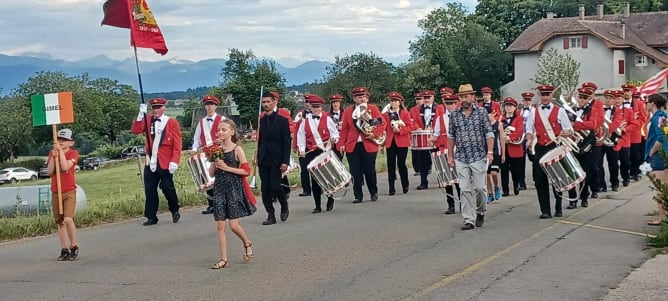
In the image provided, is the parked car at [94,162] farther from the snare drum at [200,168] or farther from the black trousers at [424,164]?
the snare drum at [200,168]

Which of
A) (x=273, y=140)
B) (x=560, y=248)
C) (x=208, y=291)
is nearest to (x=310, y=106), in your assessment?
(x=273, y=140)

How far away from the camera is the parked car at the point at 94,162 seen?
7349cm

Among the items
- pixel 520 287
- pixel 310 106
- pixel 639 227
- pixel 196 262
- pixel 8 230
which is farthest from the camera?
pixel 310 106

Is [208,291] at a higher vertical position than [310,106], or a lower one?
lower

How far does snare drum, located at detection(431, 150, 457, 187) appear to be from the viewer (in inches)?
568

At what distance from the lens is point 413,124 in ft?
62.3

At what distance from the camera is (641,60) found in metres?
75.2

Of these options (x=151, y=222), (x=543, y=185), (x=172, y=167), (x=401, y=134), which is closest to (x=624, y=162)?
(x=401, y=134)

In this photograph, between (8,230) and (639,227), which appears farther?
(8,230)

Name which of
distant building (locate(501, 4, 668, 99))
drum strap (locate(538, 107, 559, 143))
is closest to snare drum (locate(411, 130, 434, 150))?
drum strap (locate(538, 107, 559, 143))

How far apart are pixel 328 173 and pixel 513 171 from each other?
4.46 m

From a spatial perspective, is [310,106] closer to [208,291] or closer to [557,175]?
[557,175]

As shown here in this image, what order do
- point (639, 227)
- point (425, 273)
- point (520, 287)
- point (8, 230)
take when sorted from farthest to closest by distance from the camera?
point (8, 230), point (639, 227), point (425, 273), point (520, 287)

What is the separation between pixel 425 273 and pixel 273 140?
4.89 meters
